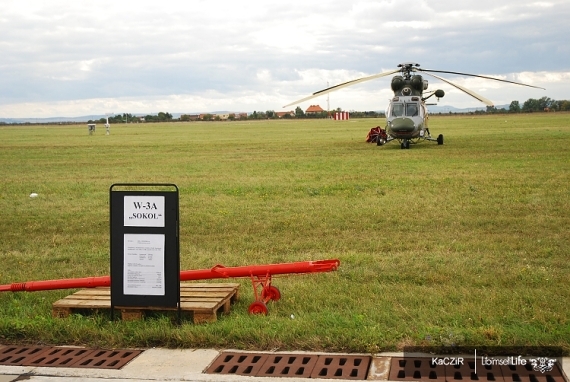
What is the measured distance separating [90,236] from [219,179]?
797 centimetres

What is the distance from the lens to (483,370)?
190 inches

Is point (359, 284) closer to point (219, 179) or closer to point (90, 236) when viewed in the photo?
point (90, 236)

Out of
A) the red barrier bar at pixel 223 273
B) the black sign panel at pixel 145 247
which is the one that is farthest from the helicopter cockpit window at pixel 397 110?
→ the black sign panel at pixel 145 247

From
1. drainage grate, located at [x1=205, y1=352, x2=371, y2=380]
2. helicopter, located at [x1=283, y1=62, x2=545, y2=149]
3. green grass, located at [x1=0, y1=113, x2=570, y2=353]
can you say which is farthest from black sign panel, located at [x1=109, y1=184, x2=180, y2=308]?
helicopter, located at [x1=283, y1=62, x2=545, y2=149]

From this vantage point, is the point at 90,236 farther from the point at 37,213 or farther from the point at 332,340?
the point at 332,340

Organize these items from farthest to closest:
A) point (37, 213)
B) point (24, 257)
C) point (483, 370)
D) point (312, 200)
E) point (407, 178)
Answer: point (407, 178)
point (312, 200)
point (37, 213)
point (24, 257)
point (483, 370)

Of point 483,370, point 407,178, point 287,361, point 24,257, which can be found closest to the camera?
point 483,370

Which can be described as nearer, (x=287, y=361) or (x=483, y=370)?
(x=483, y=370)

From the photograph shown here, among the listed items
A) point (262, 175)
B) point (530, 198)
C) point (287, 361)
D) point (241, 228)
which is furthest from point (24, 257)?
point (262, 175)

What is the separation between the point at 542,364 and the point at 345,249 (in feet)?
14.9

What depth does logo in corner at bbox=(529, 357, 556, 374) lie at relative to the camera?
4.79 meters

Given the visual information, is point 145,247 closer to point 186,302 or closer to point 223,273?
point 186,302

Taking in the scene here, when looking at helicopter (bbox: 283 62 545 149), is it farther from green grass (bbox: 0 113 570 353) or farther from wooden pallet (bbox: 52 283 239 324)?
wooden pallet (bbox: 52 283 239 324)

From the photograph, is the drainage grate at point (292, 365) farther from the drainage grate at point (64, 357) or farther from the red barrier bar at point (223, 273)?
the red barrier bar at point (223, 273)
